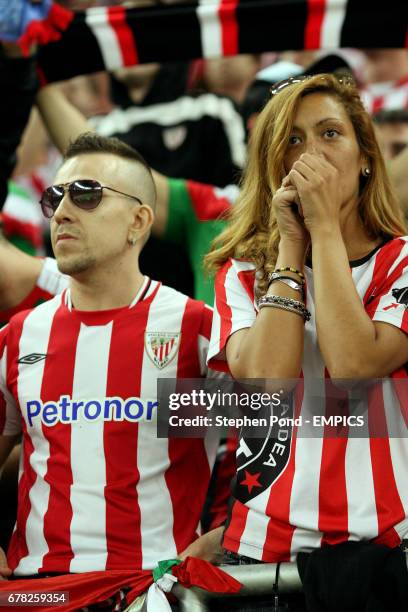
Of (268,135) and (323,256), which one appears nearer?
(323,256)

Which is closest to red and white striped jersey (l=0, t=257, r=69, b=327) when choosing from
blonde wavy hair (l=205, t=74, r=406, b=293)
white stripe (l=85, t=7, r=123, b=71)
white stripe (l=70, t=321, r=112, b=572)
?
white stripe (l=70, t=321, r=112, b=572)

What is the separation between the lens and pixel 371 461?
2.07 meters

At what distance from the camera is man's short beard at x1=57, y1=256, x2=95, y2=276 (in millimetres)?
2721

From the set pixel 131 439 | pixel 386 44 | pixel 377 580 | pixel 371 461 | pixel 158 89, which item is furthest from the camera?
pixel 158 89

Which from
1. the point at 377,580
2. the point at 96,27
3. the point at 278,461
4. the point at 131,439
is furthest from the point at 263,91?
the point at 377,580

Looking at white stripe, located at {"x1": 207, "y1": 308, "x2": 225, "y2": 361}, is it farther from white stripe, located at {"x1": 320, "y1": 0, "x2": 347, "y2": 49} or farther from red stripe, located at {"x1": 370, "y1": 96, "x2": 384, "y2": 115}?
red stripe, located at {"x1": 370, "y1": 96, "x2": 384, "y2": 115}

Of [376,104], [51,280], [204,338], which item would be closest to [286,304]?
[204,338]

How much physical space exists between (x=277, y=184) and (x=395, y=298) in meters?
0.44

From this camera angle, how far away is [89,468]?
2.54m

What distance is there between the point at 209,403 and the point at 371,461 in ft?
1.62

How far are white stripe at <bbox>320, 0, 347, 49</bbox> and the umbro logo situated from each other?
1.69 metres

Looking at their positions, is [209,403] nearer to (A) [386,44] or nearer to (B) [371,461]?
(B) [371,461]

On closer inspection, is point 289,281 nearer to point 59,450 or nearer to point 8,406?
point 59,450

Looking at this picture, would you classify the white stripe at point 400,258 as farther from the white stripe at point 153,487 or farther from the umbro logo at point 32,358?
the umbro logo at point 32,358
